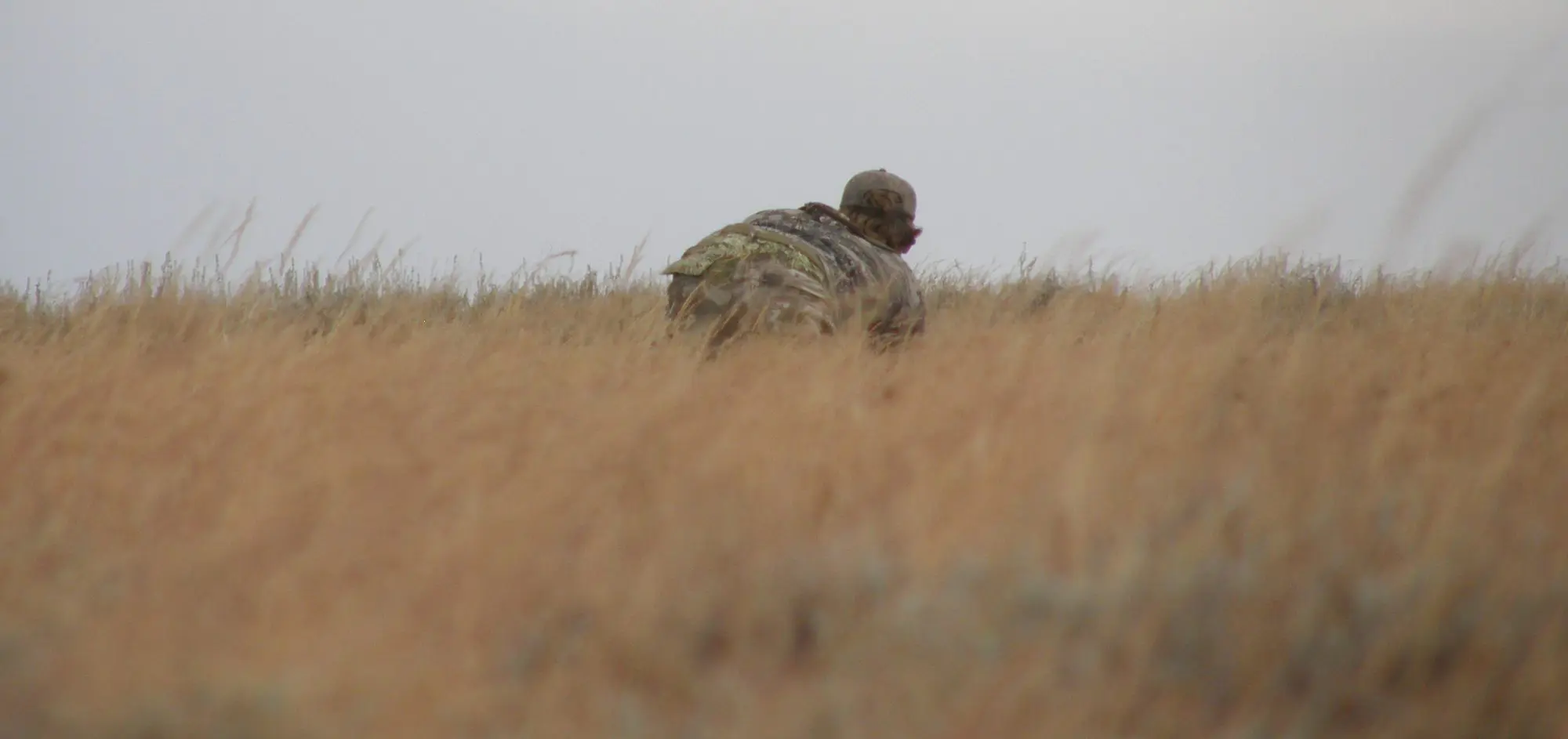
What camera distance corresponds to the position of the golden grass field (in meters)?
2.10

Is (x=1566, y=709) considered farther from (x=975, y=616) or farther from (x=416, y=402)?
(x=416, y=402)

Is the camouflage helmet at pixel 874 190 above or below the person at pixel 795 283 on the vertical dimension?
above

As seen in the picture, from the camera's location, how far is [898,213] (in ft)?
21.9

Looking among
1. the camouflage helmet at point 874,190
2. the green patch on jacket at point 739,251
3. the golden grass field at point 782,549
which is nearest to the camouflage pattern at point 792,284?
the green patch on jacket at point 739,251

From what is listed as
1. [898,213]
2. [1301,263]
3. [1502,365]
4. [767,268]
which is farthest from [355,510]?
[1301,263]

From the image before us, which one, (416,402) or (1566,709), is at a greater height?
(416,402)

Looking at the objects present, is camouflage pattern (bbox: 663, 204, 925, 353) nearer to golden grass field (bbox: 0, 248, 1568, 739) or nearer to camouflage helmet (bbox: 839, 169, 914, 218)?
camouflage helmet (bbox: 839, 169, 914, 218)

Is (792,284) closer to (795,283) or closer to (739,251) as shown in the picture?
(795,283)

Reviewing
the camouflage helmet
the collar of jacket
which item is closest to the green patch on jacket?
the collar of jacket

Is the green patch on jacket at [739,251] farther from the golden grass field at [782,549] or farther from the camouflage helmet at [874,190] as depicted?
the golden grass field at [782,549]

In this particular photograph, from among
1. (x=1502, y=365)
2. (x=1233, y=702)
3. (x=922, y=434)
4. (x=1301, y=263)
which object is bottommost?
(x=1233, y=702)

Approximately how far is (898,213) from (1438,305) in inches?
105

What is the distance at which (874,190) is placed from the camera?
261 inches

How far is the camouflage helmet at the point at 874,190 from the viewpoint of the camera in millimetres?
6645
